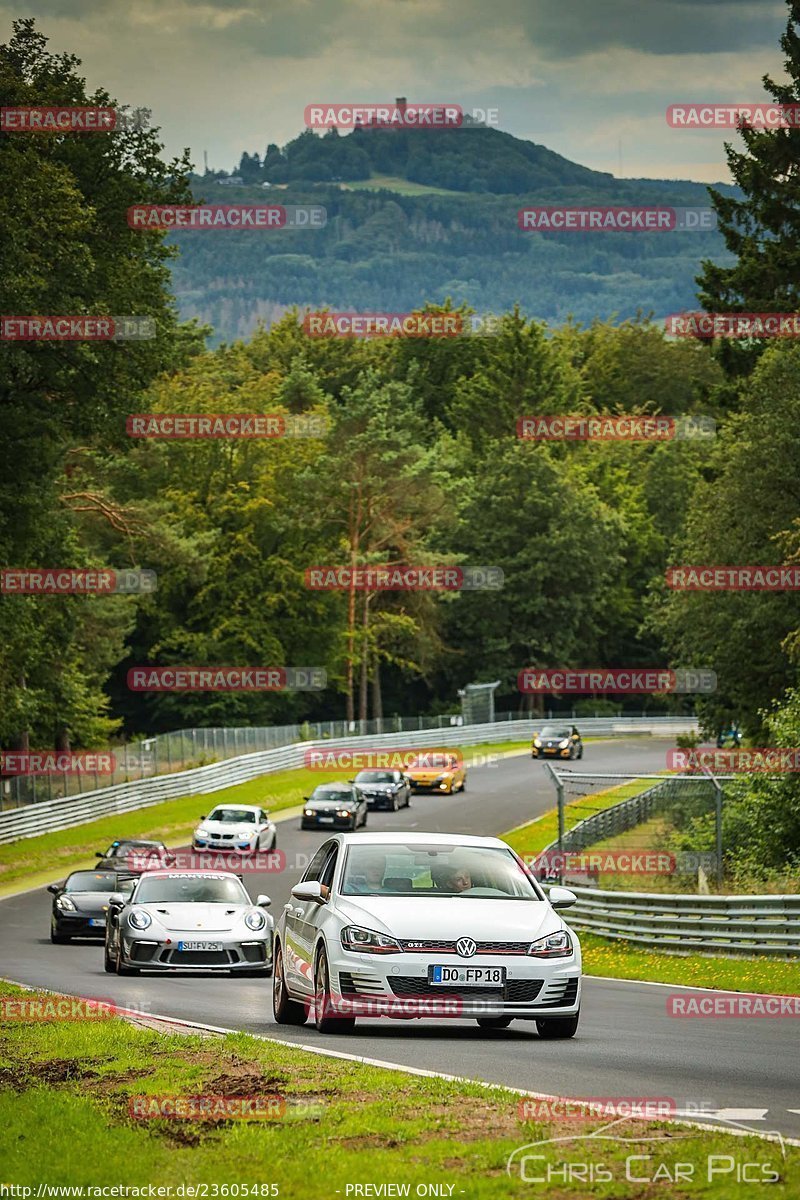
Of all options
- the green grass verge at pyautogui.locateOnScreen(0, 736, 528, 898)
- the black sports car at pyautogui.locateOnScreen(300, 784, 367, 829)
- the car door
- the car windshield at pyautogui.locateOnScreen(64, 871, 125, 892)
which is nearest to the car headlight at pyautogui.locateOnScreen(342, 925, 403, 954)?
the car door

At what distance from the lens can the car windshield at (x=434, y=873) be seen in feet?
45.8

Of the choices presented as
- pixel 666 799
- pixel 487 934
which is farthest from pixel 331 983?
pixel 666 799

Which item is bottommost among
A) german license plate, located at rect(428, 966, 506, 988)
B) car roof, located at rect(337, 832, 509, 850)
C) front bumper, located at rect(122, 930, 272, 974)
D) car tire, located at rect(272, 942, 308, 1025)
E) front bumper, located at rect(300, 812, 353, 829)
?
front bumper, located at rect(300, 812, 353, 829)

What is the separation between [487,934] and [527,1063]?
1.54m

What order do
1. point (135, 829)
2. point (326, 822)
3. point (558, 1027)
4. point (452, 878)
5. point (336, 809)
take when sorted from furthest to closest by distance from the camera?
point (135, 829), point (326, 822), point (336, 809), point (452, 878), point (558, 1027)

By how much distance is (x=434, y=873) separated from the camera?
14203 mm

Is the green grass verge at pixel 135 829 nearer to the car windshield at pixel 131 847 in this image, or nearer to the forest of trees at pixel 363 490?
the forest of trees at pixel 363 490

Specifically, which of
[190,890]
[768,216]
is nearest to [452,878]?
[190,890]

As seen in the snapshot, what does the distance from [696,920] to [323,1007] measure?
1322cm

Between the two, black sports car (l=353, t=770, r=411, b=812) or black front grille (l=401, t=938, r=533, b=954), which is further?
black sports car (l=353, t=770, r=411, b=812)

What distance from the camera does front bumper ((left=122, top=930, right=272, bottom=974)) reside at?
21.2 metres

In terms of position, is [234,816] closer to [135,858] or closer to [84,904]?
[135,858]

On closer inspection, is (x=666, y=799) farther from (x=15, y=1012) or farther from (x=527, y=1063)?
(x=527, y=1063)

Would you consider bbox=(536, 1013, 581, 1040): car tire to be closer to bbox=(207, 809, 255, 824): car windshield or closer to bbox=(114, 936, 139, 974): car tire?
bbox=(114, 936, 139, 974): car tire
